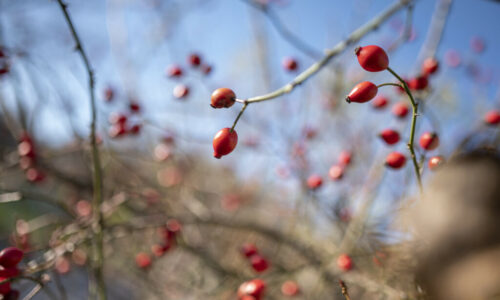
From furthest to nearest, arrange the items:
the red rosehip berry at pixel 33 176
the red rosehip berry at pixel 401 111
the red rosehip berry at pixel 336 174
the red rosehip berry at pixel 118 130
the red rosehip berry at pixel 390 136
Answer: the red rosehip berry at pixel 33 176
the red rosehip berry at pixel 118 130
the red rosehip berry at pixel 336 174
the red rosehip berry at pixel 401 111
the red rosehip berry at pixel 390 136

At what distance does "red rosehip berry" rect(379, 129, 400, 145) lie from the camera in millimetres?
1259

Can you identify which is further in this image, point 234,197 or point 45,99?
point 234,197

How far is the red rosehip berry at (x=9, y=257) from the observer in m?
0.96

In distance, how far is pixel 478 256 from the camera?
593 mm

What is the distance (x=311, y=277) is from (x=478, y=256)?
276cm

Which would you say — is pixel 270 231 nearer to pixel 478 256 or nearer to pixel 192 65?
pixel 192 65

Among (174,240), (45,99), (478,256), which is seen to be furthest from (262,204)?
(478,256)

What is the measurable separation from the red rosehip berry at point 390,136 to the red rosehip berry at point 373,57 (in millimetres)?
557

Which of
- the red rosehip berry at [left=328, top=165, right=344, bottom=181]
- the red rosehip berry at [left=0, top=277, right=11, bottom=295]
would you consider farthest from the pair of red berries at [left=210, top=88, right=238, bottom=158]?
the red rosehip berry at [left=328, top=165, right=344, bottom=181]

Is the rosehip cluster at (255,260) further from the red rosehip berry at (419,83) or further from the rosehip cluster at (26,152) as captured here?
the rosehip cluster at (26,152)

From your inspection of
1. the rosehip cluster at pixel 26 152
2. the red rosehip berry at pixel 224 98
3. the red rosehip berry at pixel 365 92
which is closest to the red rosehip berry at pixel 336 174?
the red rosehip berry at pixel 365 92

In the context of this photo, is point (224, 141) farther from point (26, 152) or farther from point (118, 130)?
point (26, 152)

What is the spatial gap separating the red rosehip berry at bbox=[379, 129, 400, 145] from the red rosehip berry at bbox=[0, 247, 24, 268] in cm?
146

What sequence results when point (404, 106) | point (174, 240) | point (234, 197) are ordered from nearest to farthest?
1. point (404, 106)
2. point (174, 240)
3. point (234, 197)
